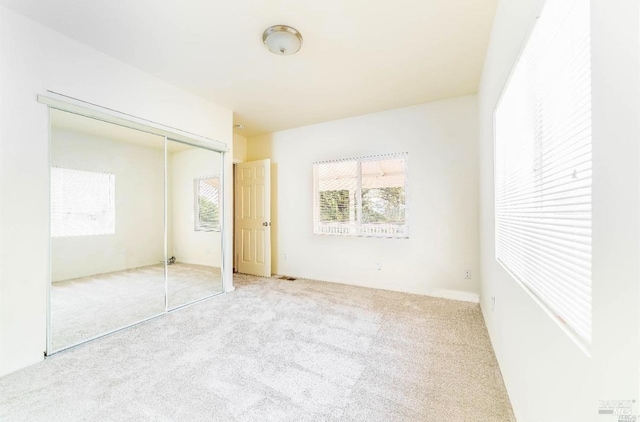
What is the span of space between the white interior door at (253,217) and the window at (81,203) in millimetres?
2136

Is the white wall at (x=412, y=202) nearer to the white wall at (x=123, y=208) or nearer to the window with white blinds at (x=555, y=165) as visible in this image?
the window with white blinds at (x=555, y=165)

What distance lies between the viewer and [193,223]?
3668 mm

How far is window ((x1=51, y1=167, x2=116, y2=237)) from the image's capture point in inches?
90.5

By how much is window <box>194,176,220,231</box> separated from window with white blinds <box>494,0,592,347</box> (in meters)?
3.49

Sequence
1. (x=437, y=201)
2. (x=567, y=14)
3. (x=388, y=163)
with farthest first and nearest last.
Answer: (x=388, y=163), (x=437, y=201), (x=567, y=14)

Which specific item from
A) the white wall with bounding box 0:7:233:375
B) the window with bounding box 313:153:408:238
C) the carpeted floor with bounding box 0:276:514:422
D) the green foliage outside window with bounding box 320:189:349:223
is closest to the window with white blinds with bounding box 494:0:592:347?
the carpeted floor with bounding box 0:276:514:422

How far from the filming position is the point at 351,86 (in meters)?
3.13

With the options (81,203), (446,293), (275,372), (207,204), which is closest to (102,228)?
(81,203)

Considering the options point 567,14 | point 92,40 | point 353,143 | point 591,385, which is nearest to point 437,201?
point 353,143

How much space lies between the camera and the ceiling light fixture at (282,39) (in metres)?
2.12

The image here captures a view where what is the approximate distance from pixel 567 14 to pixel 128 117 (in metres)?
3.35

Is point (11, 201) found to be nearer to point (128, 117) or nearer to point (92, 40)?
point (128, 117)

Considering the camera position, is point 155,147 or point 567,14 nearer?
point 567,14

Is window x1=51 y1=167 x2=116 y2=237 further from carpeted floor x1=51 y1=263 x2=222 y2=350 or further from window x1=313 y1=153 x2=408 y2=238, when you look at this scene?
window x1=313 y1=153 x2=408 y2=238
